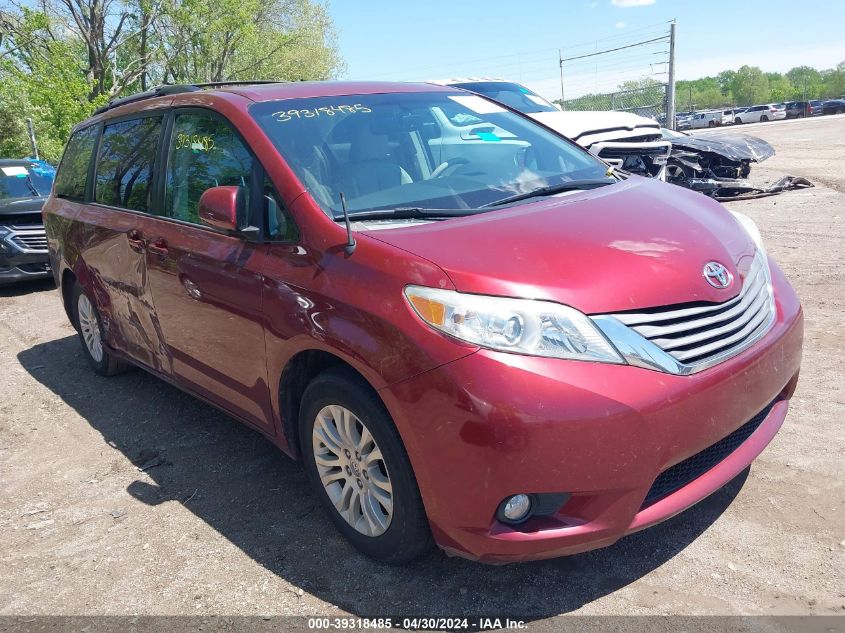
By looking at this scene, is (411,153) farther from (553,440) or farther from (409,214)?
(553,440)

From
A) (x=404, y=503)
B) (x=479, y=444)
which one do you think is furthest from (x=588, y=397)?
(x=404, y=503)

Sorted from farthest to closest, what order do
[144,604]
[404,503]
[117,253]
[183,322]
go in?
1. [117,253]
2. [183,322]
3. [144,604]
4. [404,503]

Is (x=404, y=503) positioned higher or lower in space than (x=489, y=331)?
lower

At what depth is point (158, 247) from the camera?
12.6ft

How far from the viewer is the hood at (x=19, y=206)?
930cm

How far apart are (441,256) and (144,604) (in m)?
1.77

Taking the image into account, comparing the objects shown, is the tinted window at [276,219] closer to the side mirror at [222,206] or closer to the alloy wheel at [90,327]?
the side mirror at [222,206]

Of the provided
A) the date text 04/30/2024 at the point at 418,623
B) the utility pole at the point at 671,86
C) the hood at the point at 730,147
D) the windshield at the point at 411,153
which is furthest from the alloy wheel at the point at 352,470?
the utility pole at the point at 671,86

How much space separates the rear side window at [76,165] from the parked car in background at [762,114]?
2004 inches

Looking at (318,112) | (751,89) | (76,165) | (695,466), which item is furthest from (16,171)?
(751,89)

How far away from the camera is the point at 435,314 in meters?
2.41

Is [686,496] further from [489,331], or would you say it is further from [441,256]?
[441,256]

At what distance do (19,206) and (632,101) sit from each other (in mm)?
21125

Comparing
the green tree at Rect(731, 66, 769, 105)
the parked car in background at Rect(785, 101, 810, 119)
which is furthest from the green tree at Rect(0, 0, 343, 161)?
the green tree at Rect(731, 66, 769, 105)
